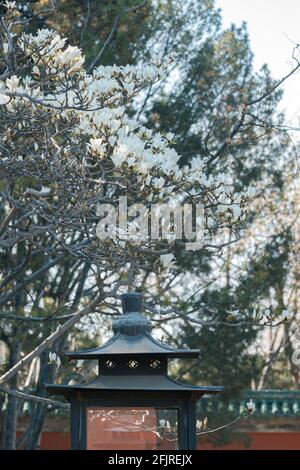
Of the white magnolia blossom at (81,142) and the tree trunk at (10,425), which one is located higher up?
Result: the white magnolia blossom at (81,142)

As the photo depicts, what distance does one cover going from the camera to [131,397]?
172 inches

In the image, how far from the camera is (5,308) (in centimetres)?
1033

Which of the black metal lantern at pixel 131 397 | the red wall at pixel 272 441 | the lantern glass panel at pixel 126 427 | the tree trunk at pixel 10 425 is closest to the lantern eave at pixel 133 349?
the black metal lantern at pixel 131 397

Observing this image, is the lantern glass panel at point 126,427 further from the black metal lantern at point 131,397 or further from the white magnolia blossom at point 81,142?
the white magnolia blossom at point 81,142

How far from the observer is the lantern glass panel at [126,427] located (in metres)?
4.26

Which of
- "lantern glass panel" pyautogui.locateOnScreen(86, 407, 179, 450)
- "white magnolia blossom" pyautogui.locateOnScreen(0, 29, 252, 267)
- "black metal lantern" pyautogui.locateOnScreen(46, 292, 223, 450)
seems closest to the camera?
"lantern glass panel" pyautogui.locateOnScreen(86, 407, 179, 450)

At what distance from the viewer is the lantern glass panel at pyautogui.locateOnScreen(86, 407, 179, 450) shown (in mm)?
4258

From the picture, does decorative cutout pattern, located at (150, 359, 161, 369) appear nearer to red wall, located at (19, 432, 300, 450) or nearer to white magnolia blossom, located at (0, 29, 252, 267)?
white magnolia blossom, located at (0, 29, 252, 267)

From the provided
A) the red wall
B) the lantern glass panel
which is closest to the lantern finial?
the lantern glass panel

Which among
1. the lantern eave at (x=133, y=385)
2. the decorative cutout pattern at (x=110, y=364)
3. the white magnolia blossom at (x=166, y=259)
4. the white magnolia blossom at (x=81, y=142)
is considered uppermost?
the white magnolia blossom at (x=81, y=142)

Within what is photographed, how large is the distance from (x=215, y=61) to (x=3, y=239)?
4464mm

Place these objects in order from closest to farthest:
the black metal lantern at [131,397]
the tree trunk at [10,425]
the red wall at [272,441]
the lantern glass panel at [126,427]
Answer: the lantern glass panel at [126,427], the black metal lantern at [131,397], the tree trunk at [10,425], the red wall at [272,441]
